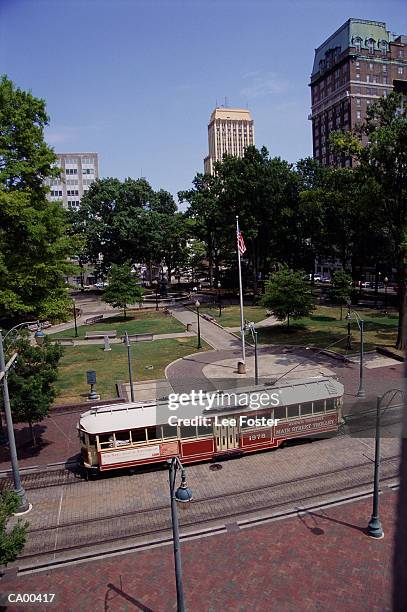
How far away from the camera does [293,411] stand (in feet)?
72.6

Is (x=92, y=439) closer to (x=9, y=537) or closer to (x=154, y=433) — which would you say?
(x=154, y=433)

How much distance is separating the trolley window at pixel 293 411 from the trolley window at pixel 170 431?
217 inches

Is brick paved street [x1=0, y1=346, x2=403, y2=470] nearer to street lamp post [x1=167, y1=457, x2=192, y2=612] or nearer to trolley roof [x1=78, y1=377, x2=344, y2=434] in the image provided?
trolley roof [x1=78, y1=377, x2=344, y2=434]

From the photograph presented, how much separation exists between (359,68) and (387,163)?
283 ft

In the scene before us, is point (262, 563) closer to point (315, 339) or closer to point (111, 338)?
point (315, 339)

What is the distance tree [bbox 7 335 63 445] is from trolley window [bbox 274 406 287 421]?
34.6 feet

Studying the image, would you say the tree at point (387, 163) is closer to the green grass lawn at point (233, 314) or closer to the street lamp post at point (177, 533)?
the green grass lawn at point (233, 314)

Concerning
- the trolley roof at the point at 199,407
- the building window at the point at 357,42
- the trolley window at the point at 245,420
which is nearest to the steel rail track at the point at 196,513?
the trolley window at the point at 245,420

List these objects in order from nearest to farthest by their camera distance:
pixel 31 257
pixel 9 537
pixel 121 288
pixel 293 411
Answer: pixel 9 537
pixel 293 411
pixel 31 257
pixel 121 288

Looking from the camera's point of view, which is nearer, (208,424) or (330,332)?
(208,424)

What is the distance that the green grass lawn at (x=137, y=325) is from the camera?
2028 inches

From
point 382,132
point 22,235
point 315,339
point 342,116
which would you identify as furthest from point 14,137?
point 342,116

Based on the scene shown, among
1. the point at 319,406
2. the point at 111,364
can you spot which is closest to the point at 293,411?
the point at 319,406

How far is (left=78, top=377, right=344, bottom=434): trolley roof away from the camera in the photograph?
787 inches
